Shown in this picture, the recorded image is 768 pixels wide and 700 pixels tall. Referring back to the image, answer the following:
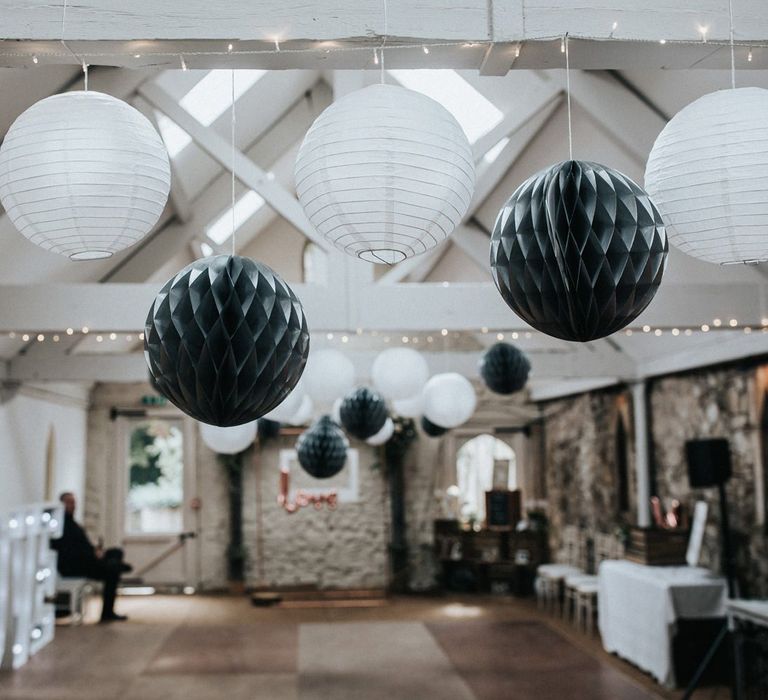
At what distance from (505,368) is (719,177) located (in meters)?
4.23

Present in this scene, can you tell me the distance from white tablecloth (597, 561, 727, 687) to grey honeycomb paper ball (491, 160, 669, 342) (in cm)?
575

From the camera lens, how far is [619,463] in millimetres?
10055

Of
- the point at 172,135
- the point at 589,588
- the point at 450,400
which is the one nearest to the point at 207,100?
the point at 172,135

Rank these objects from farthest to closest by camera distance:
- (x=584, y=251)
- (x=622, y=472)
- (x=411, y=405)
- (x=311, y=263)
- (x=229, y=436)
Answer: (x=311, y=263), (x=622, y=472), (x=411, y=405), (x=229, y=436), (x=584, y=251)

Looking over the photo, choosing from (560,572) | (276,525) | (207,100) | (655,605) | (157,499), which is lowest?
(560,572)

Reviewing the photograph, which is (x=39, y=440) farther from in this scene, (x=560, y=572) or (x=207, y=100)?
(x=560, y=572)

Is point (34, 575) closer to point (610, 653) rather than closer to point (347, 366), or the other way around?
point (347, 366)

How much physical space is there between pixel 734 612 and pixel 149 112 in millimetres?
5480

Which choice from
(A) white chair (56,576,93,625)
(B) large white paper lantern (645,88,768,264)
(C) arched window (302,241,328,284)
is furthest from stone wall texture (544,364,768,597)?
(A) white chair (56,576,93,625)

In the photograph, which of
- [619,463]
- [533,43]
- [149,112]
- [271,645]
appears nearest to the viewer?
[533,43]

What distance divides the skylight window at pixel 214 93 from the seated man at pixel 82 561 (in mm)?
5313

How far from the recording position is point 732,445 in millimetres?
7430

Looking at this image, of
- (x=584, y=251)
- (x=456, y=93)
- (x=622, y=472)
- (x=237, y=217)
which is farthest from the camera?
(x=622, y=472)

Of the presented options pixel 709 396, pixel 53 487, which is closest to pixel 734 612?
pixel 709 396
